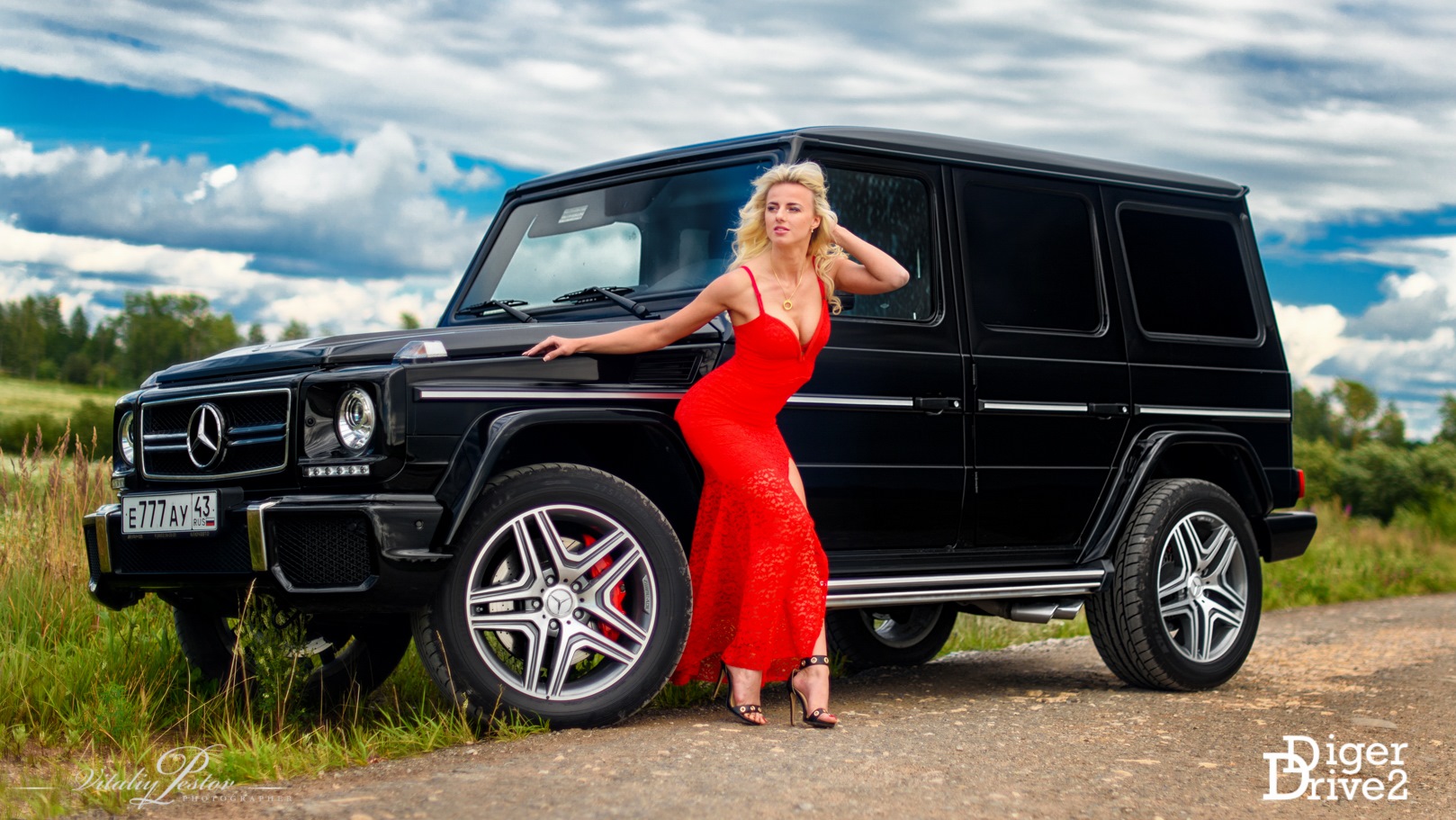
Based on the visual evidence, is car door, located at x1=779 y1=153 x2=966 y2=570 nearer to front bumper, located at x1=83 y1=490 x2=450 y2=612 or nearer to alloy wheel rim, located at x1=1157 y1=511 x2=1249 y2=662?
alloy wheel rim, located at x1=1157 y1=511 x2=1249 y2=662

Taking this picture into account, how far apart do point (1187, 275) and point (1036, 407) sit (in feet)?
4.54

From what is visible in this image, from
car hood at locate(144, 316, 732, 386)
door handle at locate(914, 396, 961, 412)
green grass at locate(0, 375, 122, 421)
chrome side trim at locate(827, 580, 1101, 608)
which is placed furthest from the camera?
green grass at locate(0, 375, 122, 421)

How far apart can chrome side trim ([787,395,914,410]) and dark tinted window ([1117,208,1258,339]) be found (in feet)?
5.29

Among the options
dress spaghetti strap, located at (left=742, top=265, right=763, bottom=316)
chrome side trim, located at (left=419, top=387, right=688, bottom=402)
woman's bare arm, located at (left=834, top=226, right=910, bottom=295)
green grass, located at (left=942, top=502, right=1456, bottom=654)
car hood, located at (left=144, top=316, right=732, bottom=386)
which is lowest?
green grass, located at (left=942, top=502, right=1456, bottom=654)

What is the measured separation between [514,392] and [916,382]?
5.65 ft

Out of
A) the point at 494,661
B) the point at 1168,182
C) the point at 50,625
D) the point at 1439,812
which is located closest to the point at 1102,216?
the point at 1168,182

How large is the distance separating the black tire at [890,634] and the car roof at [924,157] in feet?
7.51

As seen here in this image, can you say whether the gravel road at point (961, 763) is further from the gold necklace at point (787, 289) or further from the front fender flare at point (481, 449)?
the gold necklace at point (787, 289)

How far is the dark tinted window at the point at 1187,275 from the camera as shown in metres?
6.66

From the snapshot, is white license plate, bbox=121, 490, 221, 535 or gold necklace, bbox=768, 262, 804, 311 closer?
white license plate, bbox=121, 490, 221, 535

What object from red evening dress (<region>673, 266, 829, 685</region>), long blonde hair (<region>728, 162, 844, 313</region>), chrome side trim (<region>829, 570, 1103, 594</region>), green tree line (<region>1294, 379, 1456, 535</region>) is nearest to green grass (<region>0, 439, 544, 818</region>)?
red evening dress (<region>673, 266, 829, 685</region>)

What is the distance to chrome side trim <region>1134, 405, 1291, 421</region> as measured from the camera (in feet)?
21.4

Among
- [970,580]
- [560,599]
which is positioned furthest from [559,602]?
[970,580]

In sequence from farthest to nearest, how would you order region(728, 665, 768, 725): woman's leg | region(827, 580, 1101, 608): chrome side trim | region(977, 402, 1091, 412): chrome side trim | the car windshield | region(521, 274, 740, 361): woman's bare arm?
region(977, 402, 1091, 412): chrome side trim → the car windshield → region(827, 580, 1101, 608): chrome side trim → region(728, 665, 768, 725): woman's leg → region(521, 274, 740, 361): woman's bare arm
